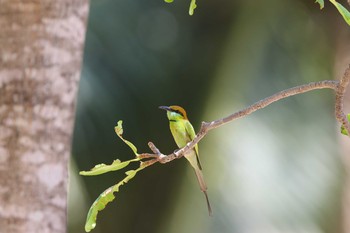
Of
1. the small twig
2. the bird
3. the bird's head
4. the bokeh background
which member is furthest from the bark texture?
the bokeh background

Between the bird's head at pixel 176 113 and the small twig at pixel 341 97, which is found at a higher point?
the small twig at pixel 341 97

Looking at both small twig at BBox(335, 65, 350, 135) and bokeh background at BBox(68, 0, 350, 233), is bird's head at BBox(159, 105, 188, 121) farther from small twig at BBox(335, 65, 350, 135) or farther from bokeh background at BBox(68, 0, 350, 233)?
bokeh background at BBox(68, 0, 350, 233)

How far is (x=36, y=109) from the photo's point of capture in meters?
1.81

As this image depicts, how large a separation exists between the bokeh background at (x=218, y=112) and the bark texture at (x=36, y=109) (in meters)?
4.75

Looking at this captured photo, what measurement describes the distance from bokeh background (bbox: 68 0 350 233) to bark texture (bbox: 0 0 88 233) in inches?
187

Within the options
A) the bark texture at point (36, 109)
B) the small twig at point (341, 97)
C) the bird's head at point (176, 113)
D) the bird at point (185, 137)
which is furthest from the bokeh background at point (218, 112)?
the bark texture at point (36, 109)

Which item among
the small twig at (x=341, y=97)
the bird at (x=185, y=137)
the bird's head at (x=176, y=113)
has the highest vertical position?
the small twig at (x=341, y=97)

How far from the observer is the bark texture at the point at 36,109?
177 cm

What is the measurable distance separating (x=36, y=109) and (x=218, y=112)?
4992mm

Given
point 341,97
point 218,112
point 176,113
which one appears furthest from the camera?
point 218,112

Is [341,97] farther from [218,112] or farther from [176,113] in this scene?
[218,112]

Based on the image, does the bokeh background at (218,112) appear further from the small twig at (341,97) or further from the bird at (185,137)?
the small twig at (341,97)

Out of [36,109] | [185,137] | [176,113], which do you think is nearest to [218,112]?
[176,113]

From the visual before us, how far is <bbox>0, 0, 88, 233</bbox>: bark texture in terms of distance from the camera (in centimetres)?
177
